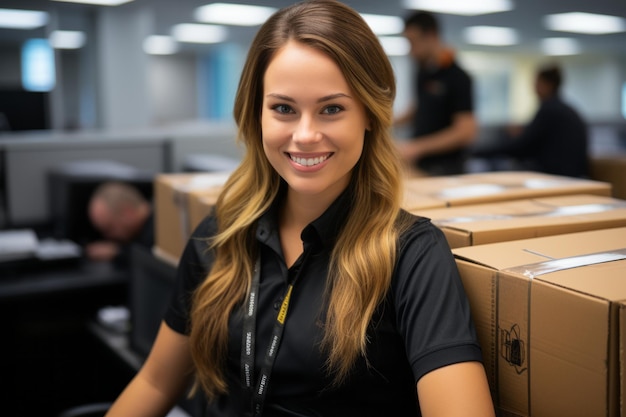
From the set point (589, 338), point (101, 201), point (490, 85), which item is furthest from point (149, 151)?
point (490, 85)

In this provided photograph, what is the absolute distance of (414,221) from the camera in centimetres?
107

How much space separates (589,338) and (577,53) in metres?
14.9

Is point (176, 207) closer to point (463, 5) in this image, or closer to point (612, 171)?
point (612, 171)

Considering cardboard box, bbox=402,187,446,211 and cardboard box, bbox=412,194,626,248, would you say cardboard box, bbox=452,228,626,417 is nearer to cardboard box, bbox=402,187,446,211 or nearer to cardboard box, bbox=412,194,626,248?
cardboard box, bbox=412,194,626,248

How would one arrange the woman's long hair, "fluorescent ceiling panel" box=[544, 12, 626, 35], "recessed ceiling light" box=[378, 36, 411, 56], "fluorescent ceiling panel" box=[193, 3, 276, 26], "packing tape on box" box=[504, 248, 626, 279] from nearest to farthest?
"packing tape on box" box=[504, 248, 626, 279]
the woman's long hair
"fluorescent ceiling panel" box=[193, 3, 276, 26]
"fluorescent ceiling panel" box=[544, 12, 626, 35]
"recessed ceiling light" box=[378, 36, 411, 56]

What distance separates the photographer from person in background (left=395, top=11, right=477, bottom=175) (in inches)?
120

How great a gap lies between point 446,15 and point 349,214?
8138 mm

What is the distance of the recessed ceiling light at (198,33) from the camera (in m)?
10.3

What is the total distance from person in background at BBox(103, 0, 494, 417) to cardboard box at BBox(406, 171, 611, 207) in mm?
298

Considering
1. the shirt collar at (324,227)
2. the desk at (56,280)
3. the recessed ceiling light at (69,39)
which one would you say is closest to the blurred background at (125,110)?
the desk at (56,280)

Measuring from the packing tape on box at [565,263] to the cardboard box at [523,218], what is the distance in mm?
158

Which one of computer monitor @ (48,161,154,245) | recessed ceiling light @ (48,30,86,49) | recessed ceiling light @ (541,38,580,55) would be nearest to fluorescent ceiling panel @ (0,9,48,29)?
recessed ceiling light @ (48,30,86,49)

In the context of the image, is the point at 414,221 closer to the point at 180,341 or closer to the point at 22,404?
the point at 180,341

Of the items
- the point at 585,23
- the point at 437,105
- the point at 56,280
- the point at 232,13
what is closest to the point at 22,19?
the point at 232,13
